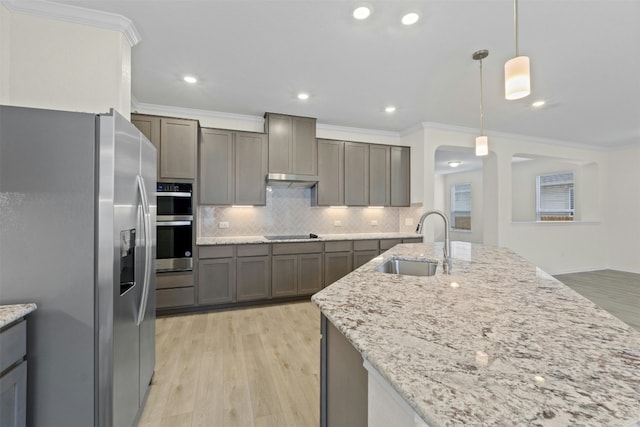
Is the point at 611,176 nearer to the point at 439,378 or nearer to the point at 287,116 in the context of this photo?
the point at 287,116

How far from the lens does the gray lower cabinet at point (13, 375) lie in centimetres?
101

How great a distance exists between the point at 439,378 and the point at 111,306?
4.46 ft

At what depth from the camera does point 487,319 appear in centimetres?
94

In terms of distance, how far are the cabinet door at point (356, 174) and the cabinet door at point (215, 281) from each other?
203cm

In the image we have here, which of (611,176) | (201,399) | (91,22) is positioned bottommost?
(201,399)

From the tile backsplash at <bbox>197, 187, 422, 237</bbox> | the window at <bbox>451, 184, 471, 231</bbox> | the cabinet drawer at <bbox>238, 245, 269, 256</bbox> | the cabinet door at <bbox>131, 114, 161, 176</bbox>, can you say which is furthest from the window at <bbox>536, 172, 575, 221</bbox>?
the cabinet door at <bbox>131, 114, 161, 176</bbox>

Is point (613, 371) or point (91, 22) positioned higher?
point (91, 22)

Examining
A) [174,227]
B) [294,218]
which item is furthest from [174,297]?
[294,218]

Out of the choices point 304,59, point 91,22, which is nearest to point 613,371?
point 304,59

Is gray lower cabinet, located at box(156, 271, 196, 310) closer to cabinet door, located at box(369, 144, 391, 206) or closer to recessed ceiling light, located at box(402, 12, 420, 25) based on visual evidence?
cabinet door, located at box(369, 144, 391, 206)

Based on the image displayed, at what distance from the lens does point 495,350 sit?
2.39 ft

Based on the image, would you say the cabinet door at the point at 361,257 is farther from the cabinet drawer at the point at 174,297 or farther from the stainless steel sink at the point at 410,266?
the cabinet drawer at the point at 174,297

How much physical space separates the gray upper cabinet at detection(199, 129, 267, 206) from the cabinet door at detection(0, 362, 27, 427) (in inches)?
106

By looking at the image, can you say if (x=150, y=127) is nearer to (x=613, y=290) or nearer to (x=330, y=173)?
(x=330, y=173)
